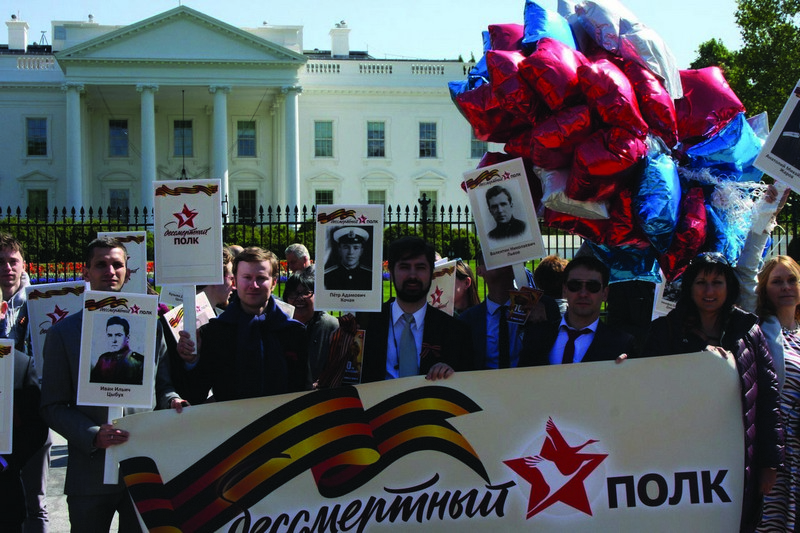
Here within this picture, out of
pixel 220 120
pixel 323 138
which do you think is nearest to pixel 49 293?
pixel 220 120

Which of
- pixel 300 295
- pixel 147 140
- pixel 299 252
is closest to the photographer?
pixel 300 295

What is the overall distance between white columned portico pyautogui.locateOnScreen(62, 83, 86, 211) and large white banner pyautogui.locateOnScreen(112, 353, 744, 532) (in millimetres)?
41306

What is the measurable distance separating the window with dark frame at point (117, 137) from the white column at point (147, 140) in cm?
399

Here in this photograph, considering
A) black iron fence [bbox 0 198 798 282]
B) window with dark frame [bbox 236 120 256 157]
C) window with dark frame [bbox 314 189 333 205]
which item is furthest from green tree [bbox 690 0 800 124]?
window with dark frame [bbox 236 120 256 157]

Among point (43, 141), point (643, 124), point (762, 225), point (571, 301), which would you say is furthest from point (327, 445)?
point (43, 141)

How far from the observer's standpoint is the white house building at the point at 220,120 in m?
43.6

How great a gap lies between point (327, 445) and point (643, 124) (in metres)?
2.34

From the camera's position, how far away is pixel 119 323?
4.30 meters

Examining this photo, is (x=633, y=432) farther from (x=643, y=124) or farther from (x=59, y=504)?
(x=59, y=504)

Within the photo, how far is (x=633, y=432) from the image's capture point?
14.8 feet

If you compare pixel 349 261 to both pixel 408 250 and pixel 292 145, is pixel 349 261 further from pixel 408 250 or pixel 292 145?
pixel 292 145

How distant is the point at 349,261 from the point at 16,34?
54.3 meters

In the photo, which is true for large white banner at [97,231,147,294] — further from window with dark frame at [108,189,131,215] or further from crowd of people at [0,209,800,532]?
window with dark frame at [108,189,131,215]

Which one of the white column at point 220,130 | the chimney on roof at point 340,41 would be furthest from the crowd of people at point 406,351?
the chimney on roof at point 340,41
